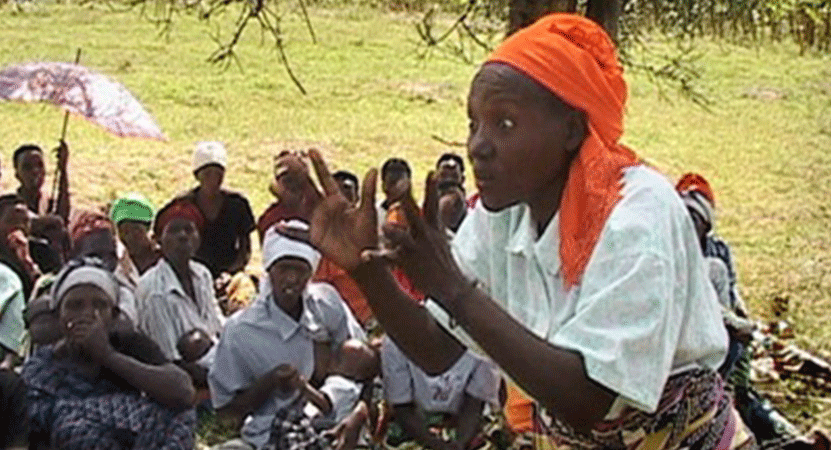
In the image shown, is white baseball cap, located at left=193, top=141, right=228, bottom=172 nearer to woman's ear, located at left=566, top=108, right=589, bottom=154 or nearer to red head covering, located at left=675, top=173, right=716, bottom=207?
red head covering, located at left=675, top=173, right=716, bottom=207

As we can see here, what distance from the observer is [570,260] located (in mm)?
1988

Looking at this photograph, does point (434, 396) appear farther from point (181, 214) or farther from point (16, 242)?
point (181, 214)

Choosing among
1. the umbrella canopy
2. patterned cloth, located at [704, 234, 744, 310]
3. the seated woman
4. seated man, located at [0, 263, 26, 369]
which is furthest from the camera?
the umbrella canopy

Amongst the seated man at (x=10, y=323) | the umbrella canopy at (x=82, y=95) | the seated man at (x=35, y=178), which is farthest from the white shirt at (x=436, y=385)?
the seated man at (x=35, y=178)

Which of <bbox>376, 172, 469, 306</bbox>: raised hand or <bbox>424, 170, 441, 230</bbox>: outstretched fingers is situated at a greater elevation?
<bbox>424, 170, 441, 230</bbox>: outstretched fingers

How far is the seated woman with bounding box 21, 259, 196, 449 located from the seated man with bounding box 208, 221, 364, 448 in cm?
84

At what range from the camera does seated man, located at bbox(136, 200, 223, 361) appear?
5.80m

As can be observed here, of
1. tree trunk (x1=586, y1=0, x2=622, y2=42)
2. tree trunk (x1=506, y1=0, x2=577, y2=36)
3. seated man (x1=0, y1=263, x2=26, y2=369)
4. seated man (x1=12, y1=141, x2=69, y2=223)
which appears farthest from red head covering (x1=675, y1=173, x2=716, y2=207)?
seated man (x1=12, y1=141, x2=69, y2=223)

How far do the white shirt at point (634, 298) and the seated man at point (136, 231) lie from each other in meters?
4.30

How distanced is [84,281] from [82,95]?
272cm

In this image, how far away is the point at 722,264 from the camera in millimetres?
5801

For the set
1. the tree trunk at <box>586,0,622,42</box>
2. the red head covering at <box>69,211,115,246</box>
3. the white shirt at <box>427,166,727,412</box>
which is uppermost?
the white shirt at <box>427,166,727,412</box>

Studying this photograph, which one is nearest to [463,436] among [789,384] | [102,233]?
[102,233]

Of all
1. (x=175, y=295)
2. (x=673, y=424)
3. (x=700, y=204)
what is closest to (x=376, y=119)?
(x=175, y=295)
